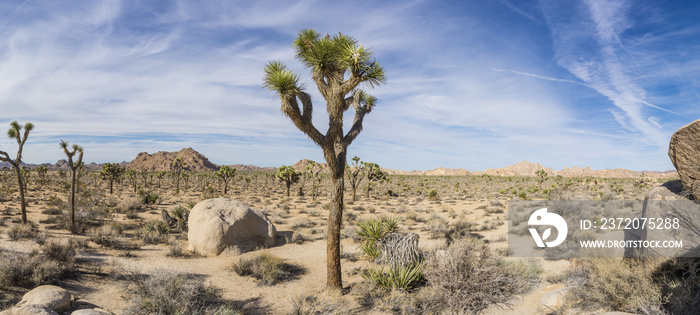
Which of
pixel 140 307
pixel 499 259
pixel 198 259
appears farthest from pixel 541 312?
pixel 198 259

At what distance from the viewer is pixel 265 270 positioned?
32.3 ft

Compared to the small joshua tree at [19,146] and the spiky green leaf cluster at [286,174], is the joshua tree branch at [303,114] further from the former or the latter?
the spiky green leaf cluster at [286,174]

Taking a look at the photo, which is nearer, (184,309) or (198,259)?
(184,309)

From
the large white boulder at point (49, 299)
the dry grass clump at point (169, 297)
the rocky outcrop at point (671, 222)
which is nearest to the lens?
the rocky outcrop at point (671, 222)

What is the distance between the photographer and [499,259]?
32.8ft

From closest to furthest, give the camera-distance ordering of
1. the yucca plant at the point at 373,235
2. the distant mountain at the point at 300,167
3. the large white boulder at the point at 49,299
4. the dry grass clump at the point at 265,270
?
1. the large white boulder at the point at 49,299
2. the dry grass clump at the point at 265,270
3. the yucca plant at the point at 373,235
4. the distant mountain at the point at 300,167

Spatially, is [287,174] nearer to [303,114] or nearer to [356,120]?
[356,120]

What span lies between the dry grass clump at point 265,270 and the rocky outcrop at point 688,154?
953 centimetres

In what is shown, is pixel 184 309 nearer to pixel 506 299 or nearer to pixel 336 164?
pixel 336 164

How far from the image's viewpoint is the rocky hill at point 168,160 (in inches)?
6760

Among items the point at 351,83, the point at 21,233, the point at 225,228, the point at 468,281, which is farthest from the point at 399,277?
the point at 21,233

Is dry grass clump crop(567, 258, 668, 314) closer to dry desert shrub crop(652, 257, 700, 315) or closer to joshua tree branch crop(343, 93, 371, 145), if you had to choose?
dry desert shrub crop(652, 257, 700, 315)

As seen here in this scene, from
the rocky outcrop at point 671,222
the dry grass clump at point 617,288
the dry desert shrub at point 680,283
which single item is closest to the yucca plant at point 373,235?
the dry grass clump at point 617,288

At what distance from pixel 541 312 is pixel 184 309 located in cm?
774
